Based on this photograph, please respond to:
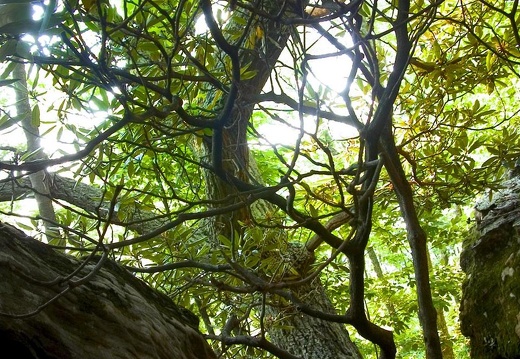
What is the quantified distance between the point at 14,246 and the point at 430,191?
228 cm

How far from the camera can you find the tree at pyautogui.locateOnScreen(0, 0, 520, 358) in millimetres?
1185

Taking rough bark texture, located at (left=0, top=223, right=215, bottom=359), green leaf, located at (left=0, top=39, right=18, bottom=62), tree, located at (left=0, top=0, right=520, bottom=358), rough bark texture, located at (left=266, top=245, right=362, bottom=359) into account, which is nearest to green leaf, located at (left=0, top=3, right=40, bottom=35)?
tree, located at (left=0, top=0, right=520, bottom=358)

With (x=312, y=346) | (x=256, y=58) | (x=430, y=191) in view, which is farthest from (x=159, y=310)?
(x=430, y=191)

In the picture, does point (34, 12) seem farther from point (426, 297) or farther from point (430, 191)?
point (430, 191)

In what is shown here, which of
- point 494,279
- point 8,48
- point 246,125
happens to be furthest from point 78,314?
point 494,279

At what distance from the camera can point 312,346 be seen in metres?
2.64

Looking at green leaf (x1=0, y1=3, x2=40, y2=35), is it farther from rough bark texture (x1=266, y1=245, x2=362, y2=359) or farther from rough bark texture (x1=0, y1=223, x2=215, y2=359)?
rough bark texture (x1=266, y1=245, x2=362, y2=359)

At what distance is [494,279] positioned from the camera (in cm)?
218

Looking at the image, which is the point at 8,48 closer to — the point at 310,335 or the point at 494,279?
the point at 494,279

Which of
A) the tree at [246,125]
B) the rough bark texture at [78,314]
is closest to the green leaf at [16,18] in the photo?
the tree at [246,125]

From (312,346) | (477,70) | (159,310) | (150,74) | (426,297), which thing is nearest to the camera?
(159,310)

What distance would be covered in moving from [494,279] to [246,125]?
4.10ft

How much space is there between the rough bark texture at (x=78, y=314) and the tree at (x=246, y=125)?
3.9 inches

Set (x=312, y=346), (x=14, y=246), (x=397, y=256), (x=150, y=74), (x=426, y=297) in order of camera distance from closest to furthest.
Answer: (x=14, y=246) < (x=150, y=74) < (x=426, y=297) < (x=312, y=346) < (x=397, y=256)
